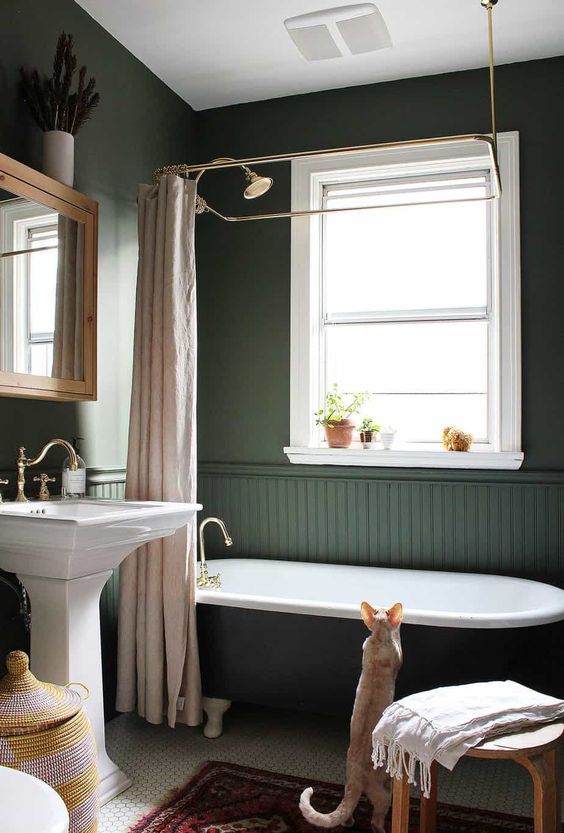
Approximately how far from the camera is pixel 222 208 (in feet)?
12.4

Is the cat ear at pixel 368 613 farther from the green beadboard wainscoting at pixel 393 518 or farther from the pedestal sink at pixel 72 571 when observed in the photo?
the green beadboard wainscoting at pixel 393 518

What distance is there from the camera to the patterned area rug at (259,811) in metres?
2.21

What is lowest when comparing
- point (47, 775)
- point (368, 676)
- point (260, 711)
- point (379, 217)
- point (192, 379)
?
point (260, 711)

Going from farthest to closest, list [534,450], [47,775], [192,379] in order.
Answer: [534,450]
[192,379]
[47,775]

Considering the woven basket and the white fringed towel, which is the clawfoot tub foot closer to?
the woven basket

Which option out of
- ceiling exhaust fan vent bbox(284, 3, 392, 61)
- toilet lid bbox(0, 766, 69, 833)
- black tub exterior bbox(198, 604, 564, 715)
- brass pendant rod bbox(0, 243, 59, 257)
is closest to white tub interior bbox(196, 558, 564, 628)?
black tub exterior bbox(198, 604, 564, 715)

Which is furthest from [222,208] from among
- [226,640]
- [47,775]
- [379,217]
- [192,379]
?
[47,775]

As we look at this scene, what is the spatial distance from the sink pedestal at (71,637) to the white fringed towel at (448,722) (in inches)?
38.4

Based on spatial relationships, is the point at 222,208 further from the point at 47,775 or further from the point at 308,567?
the point at 47,775

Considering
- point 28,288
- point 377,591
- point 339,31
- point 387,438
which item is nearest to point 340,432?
point 387,438

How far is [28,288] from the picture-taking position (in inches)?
101

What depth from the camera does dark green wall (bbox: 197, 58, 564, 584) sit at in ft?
10.6

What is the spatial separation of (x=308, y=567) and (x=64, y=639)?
4.54 feet

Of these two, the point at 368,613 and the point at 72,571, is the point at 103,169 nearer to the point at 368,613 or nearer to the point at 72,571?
the point at 72,571
